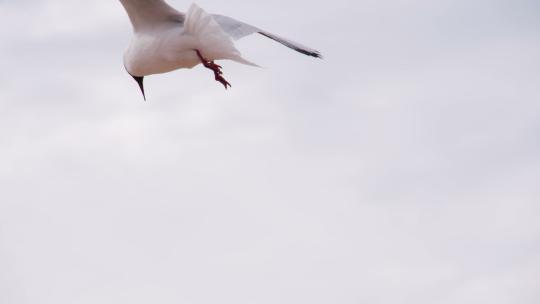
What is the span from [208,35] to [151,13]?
1634mm

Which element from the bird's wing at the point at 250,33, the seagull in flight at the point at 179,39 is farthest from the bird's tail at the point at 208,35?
the bird's wing at the point at 250,33

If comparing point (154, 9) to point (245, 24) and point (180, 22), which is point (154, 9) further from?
point (245, 24)

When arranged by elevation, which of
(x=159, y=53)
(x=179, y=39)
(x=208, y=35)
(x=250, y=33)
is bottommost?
(x=159, y=53)

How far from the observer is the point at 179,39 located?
474 inches

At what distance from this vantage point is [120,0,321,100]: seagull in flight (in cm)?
1135

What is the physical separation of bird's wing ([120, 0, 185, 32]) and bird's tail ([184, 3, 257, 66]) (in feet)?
3.28

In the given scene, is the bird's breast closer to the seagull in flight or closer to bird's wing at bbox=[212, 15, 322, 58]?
the seagull in flight

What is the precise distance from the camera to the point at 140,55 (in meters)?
12.7

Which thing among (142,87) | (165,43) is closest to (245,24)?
(165,43)

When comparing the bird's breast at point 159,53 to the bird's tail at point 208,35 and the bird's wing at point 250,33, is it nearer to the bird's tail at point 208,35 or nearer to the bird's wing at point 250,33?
the bird's tail at point 208,35

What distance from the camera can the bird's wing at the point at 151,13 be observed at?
12.7 m

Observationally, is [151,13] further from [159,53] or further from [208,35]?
[208,35]

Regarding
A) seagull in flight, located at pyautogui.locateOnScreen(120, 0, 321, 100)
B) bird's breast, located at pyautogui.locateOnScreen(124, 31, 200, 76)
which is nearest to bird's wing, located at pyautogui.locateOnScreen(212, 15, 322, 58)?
seagull in flight, located at pyautogui.locateOnScreen(120, 0, 321, 100)

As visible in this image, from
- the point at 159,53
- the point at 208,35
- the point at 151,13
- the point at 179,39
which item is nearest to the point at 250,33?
the point at 208,35
